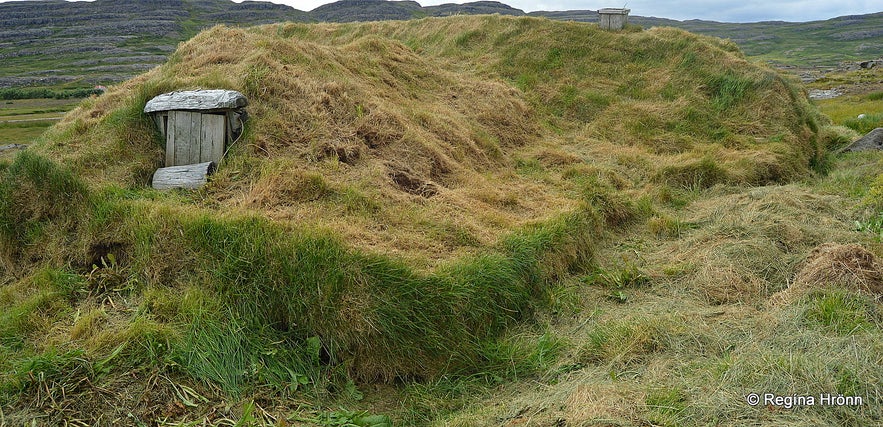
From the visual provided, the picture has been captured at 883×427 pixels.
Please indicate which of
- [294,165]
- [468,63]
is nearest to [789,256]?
[294,165]

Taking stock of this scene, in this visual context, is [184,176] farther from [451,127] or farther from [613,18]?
[613,18]

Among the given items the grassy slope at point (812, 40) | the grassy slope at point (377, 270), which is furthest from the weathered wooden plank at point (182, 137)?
the grassy slope at point (812, 40)

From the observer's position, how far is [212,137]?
6.60 m

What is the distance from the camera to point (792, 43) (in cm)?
11400

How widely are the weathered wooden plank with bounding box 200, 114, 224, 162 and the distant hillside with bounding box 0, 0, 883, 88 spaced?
38400 mm

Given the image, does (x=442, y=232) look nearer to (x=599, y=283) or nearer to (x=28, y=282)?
(x=599, y=283)

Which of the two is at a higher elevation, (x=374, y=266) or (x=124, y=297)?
(x=374, y=266)

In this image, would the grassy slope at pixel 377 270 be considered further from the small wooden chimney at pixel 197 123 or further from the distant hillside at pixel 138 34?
the distant hillside at pixel 138 34

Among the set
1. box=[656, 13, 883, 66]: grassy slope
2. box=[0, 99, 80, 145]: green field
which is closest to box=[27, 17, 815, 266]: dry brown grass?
box=[0, 99, 80, 145]: green field

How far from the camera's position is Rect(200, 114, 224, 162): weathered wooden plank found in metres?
6.58

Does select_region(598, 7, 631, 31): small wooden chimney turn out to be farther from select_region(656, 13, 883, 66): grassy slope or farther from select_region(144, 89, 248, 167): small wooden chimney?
select_region(656, 13, 883, 66): grassy slope

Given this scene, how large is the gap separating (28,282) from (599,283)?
604 centimetres

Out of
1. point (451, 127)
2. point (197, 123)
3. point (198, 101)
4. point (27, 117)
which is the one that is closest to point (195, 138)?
point (197, 123)

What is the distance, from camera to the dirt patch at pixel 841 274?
487 cm
